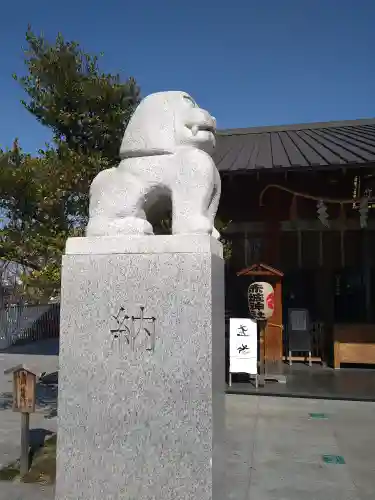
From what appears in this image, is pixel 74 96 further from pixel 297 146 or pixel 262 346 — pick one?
pixel 297 146

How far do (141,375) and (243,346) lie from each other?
5334 millimetres

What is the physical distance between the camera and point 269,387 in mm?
7859

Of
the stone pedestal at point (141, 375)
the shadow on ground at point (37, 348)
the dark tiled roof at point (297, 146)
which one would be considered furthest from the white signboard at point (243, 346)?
the shadow on ground at point (37, 348)

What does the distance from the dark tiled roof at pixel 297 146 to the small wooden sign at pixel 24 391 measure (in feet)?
17.1

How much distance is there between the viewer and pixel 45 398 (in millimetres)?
7375

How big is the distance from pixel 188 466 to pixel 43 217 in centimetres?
345

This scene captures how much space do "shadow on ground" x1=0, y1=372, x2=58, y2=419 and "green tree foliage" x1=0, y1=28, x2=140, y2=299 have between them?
256 cm

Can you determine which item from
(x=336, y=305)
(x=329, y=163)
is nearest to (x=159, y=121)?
(x=329, y=163)

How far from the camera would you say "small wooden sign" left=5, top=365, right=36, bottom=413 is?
457 cm

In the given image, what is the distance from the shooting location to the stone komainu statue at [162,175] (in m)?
2.81

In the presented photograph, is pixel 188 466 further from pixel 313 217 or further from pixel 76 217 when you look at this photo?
pixel 313 217

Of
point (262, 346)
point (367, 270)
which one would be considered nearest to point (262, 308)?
point (262, 346)

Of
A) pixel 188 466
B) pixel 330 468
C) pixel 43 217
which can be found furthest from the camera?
pixel 43 217

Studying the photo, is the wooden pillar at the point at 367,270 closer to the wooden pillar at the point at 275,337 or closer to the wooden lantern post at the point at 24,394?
the wooden pillar at the point at 275,337
